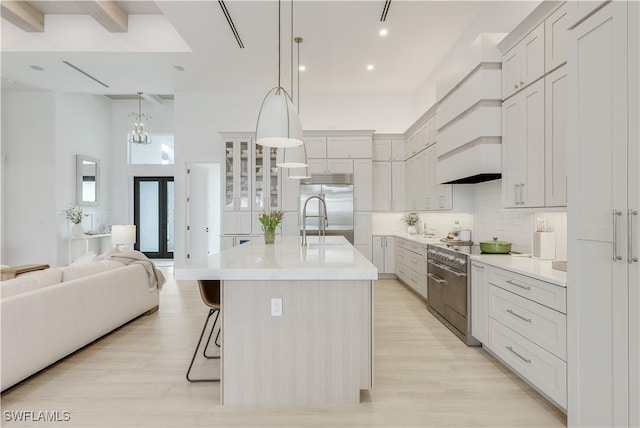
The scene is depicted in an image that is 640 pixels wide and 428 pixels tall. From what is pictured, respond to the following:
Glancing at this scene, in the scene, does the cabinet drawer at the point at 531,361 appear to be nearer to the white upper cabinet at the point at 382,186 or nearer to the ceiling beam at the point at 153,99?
the white upper cabinet at the point at 382,186

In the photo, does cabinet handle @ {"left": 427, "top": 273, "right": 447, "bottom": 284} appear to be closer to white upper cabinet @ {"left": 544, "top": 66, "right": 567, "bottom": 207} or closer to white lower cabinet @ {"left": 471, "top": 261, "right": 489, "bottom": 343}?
white lower cabinet @ {"left": 471, "top": 261, "right": 489, "bottom": 343}

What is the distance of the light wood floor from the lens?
211 cm

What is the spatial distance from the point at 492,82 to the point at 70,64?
596 centimetres

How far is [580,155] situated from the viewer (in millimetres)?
1779

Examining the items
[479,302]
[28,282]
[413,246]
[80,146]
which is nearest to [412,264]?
[413,246]

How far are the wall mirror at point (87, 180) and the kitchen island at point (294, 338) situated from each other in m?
6.80

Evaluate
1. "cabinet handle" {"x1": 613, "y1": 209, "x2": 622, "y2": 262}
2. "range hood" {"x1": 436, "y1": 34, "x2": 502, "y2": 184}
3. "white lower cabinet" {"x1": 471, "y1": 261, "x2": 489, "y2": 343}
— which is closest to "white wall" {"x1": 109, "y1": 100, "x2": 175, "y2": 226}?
"range hood" {"x1": 436, "y1": 34, "x2": 502, "y2": 184}

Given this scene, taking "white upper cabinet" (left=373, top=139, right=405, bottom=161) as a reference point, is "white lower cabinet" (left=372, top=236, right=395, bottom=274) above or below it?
below

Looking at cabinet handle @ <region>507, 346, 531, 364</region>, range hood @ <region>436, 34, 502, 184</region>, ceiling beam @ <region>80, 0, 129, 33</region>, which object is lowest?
cabinet handle @ <region>507, 346, 531, 364</region>

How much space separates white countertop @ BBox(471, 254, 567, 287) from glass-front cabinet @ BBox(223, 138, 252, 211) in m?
4.24

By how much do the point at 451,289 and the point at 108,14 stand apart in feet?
16.9

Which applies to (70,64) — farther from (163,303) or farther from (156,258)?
(156,258)

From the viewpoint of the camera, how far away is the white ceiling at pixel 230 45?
4.12 meters

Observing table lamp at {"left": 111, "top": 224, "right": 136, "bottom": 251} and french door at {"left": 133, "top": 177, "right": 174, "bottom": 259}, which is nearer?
table lamp at {"left": 111, "top": 224, "right": 136, "bottom": 251}
